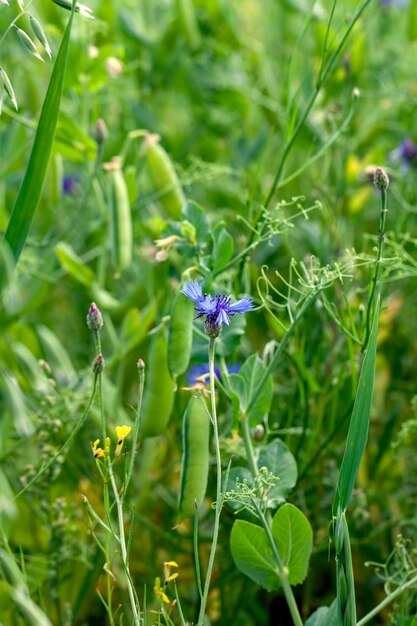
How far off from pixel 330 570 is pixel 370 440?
189 millimetres

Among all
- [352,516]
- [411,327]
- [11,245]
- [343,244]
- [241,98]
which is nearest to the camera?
[11,245]

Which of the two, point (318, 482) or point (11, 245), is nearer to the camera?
point (11, 245)

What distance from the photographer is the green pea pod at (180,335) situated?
0.73 metres

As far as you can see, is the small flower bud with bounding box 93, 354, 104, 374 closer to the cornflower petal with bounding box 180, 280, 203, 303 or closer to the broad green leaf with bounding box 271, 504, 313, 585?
the cornflower petal with bounding box 180, 280, 203, 303

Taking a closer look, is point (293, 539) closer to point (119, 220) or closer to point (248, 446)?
point (248, 446)

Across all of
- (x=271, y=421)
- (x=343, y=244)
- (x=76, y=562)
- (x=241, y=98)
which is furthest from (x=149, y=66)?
(x=76, y=562)

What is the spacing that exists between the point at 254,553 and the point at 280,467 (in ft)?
0.27

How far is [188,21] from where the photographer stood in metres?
1.34

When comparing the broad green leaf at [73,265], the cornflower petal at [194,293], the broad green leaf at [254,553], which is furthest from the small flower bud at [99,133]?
the broad green leaf at [254,553]

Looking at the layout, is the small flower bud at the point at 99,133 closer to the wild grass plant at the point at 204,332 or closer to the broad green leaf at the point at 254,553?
the wild grass plant at the point at 204,332

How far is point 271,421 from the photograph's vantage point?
3.22 feet

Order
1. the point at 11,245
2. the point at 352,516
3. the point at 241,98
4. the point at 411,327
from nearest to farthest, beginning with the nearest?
the point at 11,245
the point at 352,516
the point at 411,327
the point at 241,98

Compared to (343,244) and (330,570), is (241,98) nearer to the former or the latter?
(343,244)

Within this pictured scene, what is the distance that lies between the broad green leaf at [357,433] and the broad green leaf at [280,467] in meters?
0.10
